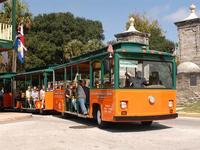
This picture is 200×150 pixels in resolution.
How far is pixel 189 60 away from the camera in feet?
101

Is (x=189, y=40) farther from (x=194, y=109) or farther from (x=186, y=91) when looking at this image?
(x=194, y=109)

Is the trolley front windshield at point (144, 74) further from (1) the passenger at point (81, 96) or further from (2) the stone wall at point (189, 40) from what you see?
(2) the stone wall at point (189, 40)

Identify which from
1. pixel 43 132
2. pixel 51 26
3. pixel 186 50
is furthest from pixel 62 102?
pixel 51 26

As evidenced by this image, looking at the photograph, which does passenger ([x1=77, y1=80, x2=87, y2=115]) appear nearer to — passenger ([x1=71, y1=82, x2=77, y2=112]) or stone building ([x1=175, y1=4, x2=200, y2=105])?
passenger ([x1=71, y1=82, x2=77, y2=112])

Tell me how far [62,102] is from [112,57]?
22.3 ft

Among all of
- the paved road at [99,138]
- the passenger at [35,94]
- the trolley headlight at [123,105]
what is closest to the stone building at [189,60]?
the passenger at [35,94]

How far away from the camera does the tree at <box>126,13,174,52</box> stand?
53969 mm

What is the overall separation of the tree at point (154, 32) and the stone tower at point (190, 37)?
20970mm

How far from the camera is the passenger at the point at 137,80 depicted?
13.6 meters

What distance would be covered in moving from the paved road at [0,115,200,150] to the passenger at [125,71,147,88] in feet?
5.06

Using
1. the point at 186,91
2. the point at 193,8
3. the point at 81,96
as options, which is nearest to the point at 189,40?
the point at 193,8

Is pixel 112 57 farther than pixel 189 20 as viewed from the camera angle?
No

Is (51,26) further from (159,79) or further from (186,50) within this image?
(159,79)

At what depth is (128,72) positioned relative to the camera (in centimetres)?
1360
